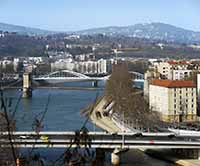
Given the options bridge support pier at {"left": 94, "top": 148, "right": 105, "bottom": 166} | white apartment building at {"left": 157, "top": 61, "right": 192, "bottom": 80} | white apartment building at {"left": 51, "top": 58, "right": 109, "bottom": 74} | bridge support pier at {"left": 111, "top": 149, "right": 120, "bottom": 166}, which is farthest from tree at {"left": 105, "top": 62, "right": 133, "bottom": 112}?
white apartment building at {"left": 51, "top": 58, "right": 109, "bottom": 74}

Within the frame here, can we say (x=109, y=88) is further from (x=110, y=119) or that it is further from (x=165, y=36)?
(x=165, y=36)

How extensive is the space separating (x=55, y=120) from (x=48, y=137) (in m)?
3.96

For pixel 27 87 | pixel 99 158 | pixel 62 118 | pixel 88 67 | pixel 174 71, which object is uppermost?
pixel 99 158

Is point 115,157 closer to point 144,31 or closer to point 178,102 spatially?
point 178,102

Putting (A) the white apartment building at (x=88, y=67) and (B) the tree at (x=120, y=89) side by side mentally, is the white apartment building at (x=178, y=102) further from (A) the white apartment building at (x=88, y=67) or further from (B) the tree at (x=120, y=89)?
(A) the white apartment building at (x=88, y=67)

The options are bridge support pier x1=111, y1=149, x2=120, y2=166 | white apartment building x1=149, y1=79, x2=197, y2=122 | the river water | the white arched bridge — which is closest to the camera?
bridge support pier x1=111, y1=149, x2=120, y2=166

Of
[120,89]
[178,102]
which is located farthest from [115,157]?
[120,89]

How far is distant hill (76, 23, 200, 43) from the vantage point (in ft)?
277

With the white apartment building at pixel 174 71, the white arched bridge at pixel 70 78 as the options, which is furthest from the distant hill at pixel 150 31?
the white apartment building at pixel 174 71

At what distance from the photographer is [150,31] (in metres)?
89.2

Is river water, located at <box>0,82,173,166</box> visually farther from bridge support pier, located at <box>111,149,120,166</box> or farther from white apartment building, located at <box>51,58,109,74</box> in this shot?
white apartment building, located at <box>51,58,109,74</box>

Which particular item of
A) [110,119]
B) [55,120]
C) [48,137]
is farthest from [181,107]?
[48,137]

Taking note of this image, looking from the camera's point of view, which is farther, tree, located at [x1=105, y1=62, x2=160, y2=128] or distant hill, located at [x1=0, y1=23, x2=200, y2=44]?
distant hill, located at [x1=0, y1=23, x2=200, y2=44]

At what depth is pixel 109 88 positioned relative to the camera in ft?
44.8
